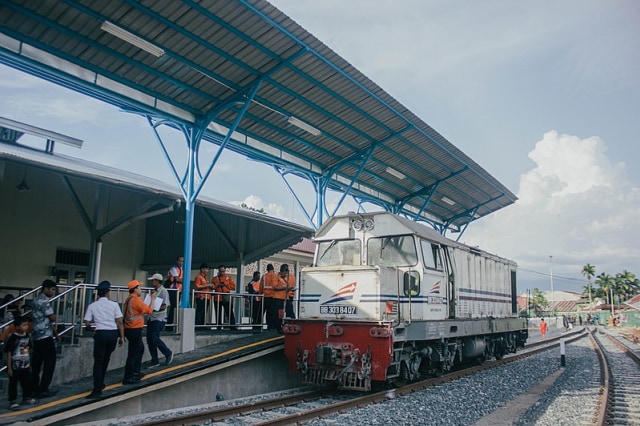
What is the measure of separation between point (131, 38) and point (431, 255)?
757 centimetres

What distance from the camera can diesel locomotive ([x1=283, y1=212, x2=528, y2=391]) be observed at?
933cm

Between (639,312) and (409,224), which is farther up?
(409,224)

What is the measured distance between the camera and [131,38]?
10.6 metres

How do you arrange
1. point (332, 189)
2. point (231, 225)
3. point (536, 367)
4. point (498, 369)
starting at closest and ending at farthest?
1. point (498, 369)
2. point (536, 367)
3. point (231, 225)
4. point (332, 189)

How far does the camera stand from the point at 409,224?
34.8ft

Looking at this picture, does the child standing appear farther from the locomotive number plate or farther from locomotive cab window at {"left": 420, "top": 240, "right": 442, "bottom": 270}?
locomotive cab window at {"left": 420, "top": 240, "right": 442, "bottom": 270}

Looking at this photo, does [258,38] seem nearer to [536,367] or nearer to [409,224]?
[409,224]

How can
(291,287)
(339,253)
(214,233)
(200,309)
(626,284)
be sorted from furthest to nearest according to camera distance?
(626,284)
(214,233)
(291,287)
(200,309)
(339,253)

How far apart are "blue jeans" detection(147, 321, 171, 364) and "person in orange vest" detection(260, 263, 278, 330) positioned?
137 inches

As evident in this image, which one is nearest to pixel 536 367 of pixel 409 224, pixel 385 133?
pixel 409 224

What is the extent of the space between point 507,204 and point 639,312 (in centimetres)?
2261

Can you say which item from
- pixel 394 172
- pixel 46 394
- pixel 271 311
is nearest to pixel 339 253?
pixel 271 311

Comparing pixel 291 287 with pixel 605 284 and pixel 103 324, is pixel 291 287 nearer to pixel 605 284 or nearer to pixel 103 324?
pixel 103 324

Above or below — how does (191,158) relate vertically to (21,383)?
above
